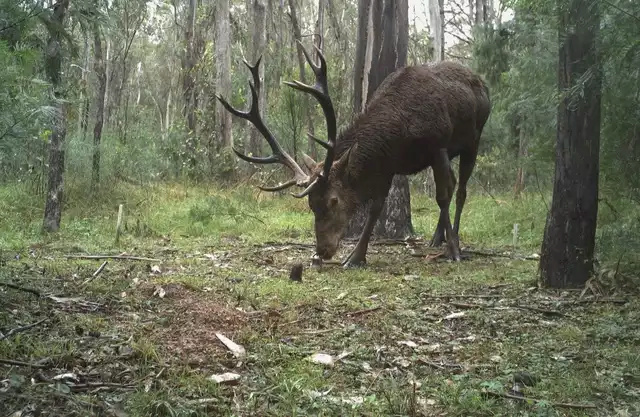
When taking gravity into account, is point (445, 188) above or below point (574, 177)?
below

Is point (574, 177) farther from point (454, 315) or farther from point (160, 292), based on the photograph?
point (160, 292)

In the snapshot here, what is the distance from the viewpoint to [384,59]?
9.55 m

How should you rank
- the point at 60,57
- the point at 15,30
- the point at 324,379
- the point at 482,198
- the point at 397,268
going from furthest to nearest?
the point at 482,198
the point at 60,57
the point at 397,268
the point at 15,30
the point at 324,379

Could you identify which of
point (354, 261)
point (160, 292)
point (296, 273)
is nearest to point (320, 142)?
point (296, 273)

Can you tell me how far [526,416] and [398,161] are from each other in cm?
501

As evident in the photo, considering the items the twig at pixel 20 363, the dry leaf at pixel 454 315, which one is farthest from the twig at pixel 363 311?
the twig at pixel 20 363

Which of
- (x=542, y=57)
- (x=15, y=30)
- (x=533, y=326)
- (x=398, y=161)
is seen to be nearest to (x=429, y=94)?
(x=398, y=161)

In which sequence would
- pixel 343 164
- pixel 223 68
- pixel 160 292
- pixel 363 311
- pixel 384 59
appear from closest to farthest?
pixel 363 311 < pixel 160 292 < pixel 343 164 < pixel 384 59 < pixel 223 68

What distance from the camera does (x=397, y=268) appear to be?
7547 mm

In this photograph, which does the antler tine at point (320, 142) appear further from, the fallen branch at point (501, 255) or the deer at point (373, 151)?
the fallen branch at point (501, 255)

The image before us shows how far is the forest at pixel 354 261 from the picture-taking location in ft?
11.1

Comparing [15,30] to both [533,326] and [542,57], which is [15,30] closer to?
[533,326]

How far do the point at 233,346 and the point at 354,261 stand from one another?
3.86 meters

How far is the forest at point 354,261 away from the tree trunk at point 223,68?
19.9 feet
